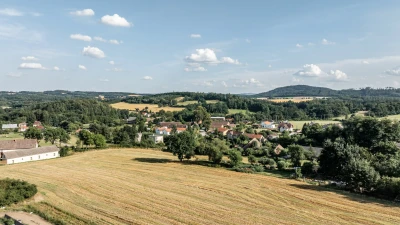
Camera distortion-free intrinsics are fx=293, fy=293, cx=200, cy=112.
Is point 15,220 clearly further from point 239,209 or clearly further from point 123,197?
point 239,209

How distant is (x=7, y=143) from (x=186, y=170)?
36.5 metres

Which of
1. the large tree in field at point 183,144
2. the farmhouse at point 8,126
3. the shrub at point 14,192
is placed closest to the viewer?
the shrub at point 14,192

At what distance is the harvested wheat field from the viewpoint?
2158 centimetres

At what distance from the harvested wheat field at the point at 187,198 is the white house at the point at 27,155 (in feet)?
21.6

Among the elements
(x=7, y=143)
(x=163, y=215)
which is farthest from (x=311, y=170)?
(x=7, y=143)

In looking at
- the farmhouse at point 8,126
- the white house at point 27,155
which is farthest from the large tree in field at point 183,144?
the farmhouse at point 8,126

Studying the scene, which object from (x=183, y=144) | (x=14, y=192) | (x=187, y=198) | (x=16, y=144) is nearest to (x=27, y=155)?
(x=16, y=144)

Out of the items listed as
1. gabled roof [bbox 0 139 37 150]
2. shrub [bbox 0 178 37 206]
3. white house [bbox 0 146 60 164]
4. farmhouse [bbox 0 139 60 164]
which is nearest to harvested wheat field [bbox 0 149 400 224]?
shrub [bbox 0 178 37 206]

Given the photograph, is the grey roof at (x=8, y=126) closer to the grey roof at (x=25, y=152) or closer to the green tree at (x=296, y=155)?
the grey roof at (x=25, y=152)

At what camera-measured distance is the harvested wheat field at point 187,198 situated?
2158 centimetres

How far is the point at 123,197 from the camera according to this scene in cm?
2683

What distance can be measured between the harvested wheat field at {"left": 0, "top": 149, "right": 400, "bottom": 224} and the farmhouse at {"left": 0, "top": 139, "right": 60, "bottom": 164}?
22.3 ft

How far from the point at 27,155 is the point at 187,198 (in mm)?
35039

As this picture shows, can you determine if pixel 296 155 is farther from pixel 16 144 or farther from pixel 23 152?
pixel 16 144
